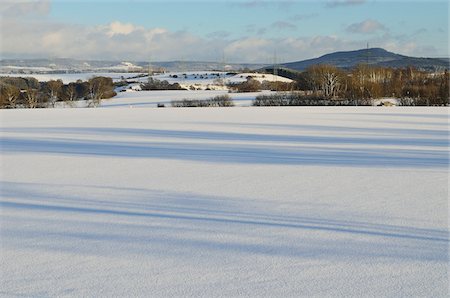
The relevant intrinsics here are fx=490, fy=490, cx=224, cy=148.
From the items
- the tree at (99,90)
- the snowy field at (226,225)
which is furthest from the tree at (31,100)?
the snowy field at (226,225)

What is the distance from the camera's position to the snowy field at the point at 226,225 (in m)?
2.90

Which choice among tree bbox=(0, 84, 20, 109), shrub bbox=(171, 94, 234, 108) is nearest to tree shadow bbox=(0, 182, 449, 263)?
shrub bbox=(171, 94, 234, 108)

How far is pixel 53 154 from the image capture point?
873 centimetres

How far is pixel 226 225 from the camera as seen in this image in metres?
3.98

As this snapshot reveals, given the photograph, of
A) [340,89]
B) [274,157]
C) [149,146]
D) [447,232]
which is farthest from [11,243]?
[340,89]

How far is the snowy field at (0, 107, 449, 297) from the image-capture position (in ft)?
9.50

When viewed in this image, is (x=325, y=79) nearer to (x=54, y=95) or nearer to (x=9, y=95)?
(x=54, y=95)

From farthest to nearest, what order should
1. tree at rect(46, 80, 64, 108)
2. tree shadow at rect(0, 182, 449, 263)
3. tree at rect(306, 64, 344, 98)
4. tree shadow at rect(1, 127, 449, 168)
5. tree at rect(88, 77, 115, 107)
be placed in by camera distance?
1. tree at rect(46, 80, 64, 108)
2. tree at rect(88, 77, 115, 107)
3. tree at rect(306, 64, 344, 98)
4. tree shadow at rect(1, 127, 449, 168)
5. tree shadow at rect(0, 182, 449, 263)

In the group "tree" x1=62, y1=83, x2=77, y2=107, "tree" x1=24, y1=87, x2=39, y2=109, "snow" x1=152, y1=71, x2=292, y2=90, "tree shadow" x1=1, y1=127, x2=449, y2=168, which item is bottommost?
"tree shadow" x1=1, y1=127, x2=449, y2=168

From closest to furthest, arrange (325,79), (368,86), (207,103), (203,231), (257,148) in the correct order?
1. (203,231)
2. (257,148)
3. (207,103)
4. (368,86)
5. (325,79)

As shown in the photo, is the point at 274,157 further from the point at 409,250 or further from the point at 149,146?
the point at 409,250

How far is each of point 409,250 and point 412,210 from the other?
1139 mm

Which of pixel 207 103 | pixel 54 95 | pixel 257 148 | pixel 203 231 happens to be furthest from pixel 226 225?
pixel 54 95

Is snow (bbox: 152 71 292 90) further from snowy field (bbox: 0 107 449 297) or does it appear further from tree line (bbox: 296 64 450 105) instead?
snowy field (bbox: 0 107 449 297)
